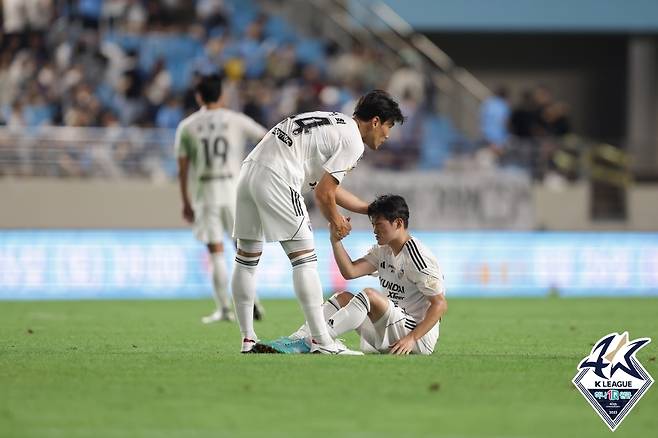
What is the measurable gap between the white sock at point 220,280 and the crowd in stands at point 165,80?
7.10m

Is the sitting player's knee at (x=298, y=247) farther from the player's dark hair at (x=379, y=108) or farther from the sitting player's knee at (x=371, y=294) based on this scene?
the player's dark hair at (x=379, y=108)

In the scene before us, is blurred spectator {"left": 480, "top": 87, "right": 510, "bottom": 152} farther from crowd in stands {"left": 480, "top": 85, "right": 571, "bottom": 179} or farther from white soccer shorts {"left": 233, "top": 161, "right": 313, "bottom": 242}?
white soccer shorts {"left": 233, "top": 161, "right": 313, "bottom": 242}

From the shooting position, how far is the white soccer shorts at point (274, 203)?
8789mm

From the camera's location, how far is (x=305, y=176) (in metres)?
9.02

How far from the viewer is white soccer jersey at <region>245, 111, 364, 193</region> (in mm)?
8746

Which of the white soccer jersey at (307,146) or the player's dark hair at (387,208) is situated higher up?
the white soccer jersey at (307,146)

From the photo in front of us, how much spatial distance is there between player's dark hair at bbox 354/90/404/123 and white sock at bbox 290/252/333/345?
101 cm

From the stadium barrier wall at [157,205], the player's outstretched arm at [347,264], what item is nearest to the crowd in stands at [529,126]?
the stadium barrier wall at [157,205]

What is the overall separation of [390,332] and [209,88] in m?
4.73

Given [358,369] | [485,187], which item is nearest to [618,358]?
[358,369]

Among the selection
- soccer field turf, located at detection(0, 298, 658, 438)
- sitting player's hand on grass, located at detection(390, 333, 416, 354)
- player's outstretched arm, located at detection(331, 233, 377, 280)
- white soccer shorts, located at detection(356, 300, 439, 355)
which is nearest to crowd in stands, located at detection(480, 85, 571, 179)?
soccer field turf, located at detection(0, 298, 658, 438)

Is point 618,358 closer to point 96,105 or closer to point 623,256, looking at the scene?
point 623,256

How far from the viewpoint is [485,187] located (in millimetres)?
21422

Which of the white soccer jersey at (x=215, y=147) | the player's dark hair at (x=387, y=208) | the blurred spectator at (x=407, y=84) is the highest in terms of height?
the blurred spectator at (x=407, y=84)
